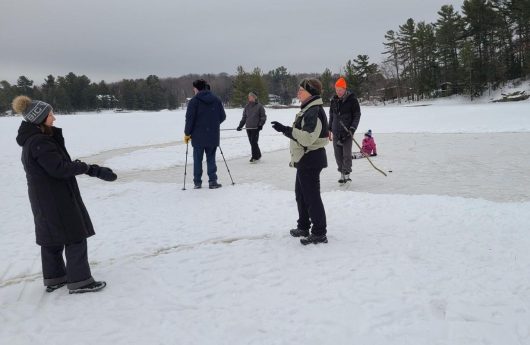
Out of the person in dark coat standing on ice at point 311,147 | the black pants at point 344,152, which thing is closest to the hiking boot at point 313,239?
the person in dark coat standing on ice at point 311,147

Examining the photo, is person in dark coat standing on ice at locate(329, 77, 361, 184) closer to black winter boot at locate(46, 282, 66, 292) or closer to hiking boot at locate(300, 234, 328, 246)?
hiking boot at locate(300, 234, 328, 246)

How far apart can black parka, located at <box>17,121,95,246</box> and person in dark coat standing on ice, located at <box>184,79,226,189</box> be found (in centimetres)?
471

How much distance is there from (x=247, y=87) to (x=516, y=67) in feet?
114

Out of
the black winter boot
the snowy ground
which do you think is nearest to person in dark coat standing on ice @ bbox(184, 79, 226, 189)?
the snowy ground

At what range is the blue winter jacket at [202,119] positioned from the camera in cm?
848

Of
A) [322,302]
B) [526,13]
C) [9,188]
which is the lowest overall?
[322,302]

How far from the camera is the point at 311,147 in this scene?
15.8 feet

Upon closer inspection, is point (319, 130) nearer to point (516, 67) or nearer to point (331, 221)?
point (331, 221)

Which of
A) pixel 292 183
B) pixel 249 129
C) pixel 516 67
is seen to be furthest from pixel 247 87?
pixel 292 183

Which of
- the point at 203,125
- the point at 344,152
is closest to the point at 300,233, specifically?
the point at 344,152

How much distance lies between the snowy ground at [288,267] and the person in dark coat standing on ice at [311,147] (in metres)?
0.39

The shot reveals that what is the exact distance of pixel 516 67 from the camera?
46469 mm

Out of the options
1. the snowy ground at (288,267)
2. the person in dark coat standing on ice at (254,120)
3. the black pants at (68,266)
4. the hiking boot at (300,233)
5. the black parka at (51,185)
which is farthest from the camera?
the person in dark coat standing on ice at (254,120)

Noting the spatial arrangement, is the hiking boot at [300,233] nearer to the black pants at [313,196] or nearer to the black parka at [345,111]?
the black pants at [313,196]
